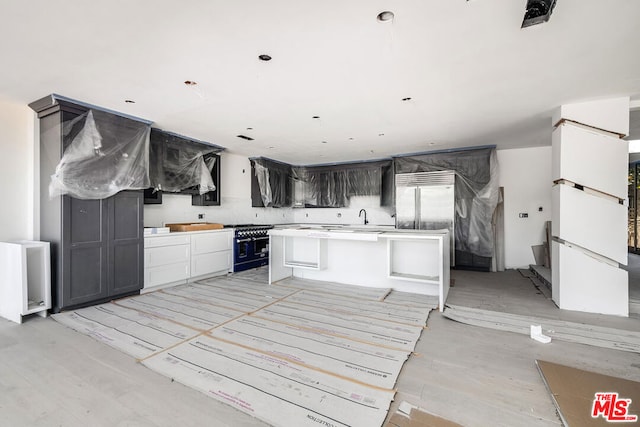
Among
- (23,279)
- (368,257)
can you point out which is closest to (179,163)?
(23,279)

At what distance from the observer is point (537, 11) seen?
1577 mm

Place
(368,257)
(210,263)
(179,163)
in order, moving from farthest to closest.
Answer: (210,263) → (179,163) → (368,257)

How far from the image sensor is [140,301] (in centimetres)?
349

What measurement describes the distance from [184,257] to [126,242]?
0.86 meters

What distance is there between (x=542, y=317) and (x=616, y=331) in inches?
21.5

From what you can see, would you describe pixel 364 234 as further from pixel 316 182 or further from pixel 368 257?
pixel 316 182

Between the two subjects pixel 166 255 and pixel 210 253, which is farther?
pixel 210 253

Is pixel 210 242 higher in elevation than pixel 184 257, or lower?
higher

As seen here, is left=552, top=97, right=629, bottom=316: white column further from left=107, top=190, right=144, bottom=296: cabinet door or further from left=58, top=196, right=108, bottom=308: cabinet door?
left=58, top=196, right=108, bottom=308: cabinet door

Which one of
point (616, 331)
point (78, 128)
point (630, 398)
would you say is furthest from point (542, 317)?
point (78, 128)

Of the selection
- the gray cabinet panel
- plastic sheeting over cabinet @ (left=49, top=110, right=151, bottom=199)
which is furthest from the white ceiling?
the gray cabinet panel

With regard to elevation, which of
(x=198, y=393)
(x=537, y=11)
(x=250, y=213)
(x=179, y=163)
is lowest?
(x=198, y=393)

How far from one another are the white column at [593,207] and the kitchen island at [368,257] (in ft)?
4.28

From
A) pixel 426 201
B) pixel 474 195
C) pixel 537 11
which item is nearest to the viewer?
pixel 537 11
